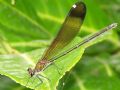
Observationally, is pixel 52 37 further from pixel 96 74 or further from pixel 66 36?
pixel 66 36

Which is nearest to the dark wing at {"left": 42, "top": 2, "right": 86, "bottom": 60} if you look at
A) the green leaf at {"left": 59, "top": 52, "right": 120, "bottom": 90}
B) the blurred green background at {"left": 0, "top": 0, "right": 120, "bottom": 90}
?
the blurred green background at {"left": 0, "top": 0, "right": 120, "bottom": 90}

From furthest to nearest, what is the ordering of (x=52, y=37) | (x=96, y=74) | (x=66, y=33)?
Answer: (x=52, y=37) < (x=96, y=74) < (x=66, y=33)

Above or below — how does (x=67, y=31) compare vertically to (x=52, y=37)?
below

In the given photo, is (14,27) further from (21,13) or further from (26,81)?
(26,81)

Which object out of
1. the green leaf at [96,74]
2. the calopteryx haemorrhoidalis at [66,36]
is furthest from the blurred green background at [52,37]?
the calopteryx haemorrhoidalis at [66,36]

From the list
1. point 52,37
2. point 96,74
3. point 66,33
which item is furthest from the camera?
point 52,37

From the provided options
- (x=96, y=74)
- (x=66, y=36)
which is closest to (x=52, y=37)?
(x=96, y=74)

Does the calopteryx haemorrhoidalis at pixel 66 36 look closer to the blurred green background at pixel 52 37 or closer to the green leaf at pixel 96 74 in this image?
the blurred green background at pixel 52 37

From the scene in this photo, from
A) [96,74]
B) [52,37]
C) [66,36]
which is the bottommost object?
[96,74]
